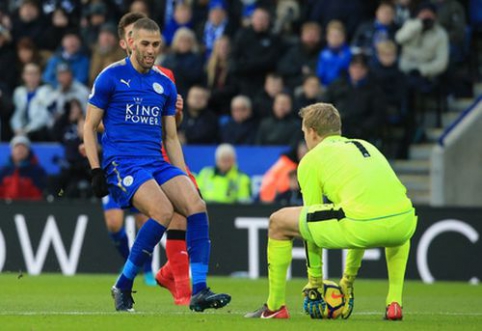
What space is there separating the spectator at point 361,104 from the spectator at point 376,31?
914 mm

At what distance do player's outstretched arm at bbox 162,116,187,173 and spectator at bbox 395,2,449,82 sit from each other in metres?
8.82

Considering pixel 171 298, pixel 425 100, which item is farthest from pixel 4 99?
pixel 171 298

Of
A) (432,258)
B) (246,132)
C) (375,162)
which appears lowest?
(432,258)

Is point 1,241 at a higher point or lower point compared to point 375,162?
lower

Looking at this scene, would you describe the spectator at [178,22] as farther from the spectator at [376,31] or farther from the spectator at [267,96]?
the spectator at [376,31]

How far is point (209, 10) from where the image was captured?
70.8 ft

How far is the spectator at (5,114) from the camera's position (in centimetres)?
2094

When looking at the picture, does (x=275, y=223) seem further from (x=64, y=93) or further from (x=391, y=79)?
(x=64, y=93)

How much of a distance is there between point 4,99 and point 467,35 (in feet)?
23.4

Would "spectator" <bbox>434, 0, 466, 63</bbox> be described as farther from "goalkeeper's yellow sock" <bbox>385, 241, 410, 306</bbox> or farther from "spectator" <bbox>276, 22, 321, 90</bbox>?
"goalkeeper's yellow sock" <bbox>385, 241, 410, 306</bbox>

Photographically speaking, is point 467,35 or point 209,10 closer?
point 467,35

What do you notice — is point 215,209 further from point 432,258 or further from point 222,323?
point 222,323

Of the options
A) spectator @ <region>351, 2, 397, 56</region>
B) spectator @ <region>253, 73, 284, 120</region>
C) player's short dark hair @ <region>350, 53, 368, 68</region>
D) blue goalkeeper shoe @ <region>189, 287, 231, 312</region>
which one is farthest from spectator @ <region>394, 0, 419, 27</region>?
blue goalkeeper shoe @ <region>189, 287, 231, 312</region>

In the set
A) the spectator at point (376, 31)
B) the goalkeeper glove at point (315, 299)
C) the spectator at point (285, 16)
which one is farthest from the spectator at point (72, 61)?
the goalkeeper glove at point (315, 299)
